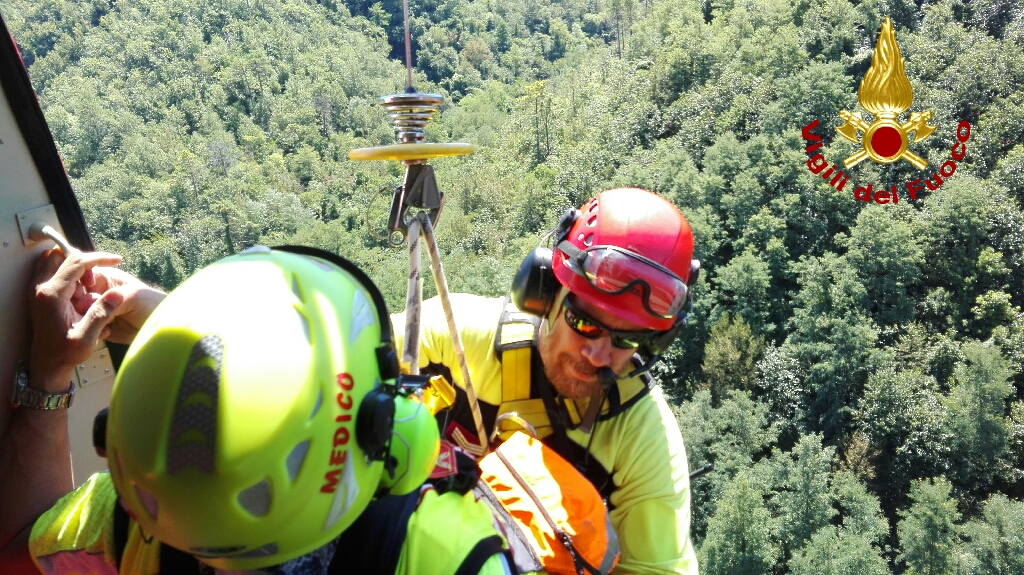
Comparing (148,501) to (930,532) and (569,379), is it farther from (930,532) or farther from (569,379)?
(930,532)

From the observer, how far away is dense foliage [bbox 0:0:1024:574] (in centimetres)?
2814

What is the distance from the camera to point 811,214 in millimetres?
38250

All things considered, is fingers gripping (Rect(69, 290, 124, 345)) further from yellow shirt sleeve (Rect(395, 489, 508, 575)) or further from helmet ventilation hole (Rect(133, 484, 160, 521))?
yellow shirt sleeve (Rect(395, 489, 508, 575))

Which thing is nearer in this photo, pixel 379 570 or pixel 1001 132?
pixel 379 570

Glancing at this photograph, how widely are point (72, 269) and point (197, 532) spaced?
108 centimetres

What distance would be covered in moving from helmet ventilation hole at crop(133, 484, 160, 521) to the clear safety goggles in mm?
1705

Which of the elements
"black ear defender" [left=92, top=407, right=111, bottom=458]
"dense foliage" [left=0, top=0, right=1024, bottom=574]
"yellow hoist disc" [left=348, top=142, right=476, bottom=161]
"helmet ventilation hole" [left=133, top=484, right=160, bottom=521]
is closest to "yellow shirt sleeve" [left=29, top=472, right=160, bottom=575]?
"black ear defender" [left=92, top=407, right=111, bottom=458]

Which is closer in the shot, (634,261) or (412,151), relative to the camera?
(412,151)

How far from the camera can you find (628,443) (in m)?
2.57

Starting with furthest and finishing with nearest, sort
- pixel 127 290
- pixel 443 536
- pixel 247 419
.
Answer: pixel 127 290
pixel 443 536
pixel 247 419

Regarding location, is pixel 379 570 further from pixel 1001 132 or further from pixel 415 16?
pixel 415 16

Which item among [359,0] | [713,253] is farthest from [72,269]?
[359,0]

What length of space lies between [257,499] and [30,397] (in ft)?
3.54

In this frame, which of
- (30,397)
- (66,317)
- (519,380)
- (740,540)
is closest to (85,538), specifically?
(30,397)
